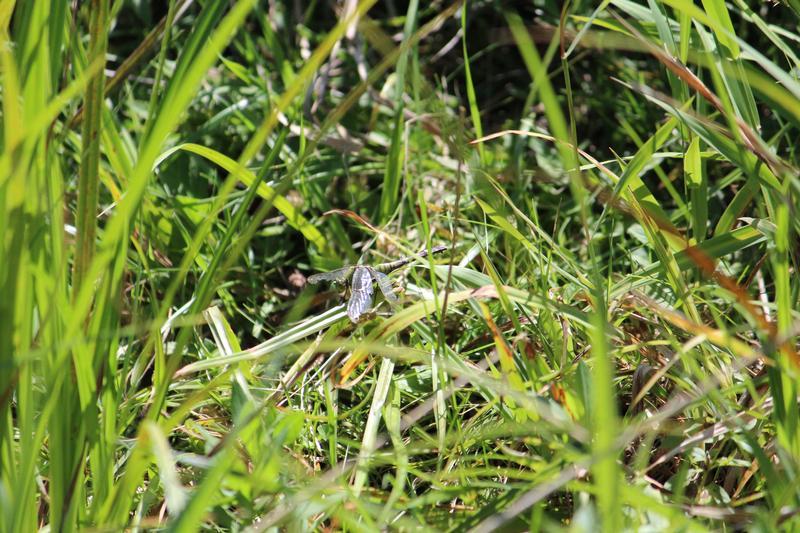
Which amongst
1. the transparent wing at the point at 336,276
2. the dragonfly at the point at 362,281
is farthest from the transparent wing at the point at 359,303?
the transparent wing at the point at 336,276

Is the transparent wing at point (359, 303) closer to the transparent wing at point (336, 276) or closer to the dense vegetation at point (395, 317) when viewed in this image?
the dense vegetation at point (395, 317)

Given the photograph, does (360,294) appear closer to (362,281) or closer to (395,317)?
(362,281)

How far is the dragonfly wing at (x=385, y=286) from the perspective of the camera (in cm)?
141

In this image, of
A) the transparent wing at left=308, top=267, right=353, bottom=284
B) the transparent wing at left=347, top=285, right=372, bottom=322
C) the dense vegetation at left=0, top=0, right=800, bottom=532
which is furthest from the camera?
the transparent wing at left=308, top=267, right=353, bottom=284

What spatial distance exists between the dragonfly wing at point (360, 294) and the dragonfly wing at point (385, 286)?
0.01 m

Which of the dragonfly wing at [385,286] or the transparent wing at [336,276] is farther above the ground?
the dragonfly wing at [385,286]

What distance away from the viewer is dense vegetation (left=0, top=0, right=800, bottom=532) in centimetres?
91

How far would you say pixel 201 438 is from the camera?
1264 millimetres

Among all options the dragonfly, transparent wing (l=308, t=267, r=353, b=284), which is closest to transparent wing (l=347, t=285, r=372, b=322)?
the dragonfly

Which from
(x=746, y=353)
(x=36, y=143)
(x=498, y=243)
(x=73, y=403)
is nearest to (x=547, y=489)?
(x=746, y=353)

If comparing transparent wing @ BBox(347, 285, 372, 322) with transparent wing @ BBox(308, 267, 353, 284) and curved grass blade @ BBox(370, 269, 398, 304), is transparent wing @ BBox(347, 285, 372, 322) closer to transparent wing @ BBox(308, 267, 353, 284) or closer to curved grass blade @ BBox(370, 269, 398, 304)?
curved grass blade @ BBox(370, 269, 398, 304)

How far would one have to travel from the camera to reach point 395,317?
3.96 feet

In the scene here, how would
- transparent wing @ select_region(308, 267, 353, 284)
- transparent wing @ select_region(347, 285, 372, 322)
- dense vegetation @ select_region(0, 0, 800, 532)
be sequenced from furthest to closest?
transparent wing @ select_region(308, 267, 353, 284), transparent wing @ select_region(347, 285, 372, 322), dense vegetation @ select_region(0, 0, 800, 532)

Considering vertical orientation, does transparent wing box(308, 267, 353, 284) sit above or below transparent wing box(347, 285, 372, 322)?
below
